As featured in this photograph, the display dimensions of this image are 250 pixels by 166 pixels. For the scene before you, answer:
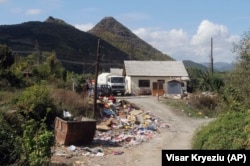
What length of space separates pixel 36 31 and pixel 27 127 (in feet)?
345

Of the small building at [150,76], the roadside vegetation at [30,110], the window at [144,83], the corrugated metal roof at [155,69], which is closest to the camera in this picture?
the roadside vegetation at [30,110]

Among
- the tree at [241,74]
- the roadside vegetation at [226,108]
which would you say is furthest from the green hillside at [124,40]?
the tree at [241,74]

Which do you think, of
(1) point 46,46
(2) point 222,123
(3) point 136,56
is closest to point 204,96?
(2) point 222,123

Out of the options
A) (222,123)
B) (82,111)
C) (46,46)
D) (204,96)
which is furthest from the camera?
(46,46)

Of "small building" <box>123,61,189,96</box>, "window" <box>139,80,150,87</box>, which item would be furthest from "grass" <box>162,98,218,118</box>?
"window" <box>139,80,150,87</box>

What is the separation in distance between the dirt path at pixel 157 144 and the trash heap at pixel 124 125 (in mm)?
650

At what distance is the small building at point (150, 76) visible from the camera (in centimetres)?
5108

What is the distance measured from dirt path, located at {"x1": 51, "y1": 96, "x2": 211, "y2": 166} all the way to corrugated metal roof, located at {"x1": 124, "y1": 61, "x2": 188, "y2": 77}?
17.5 meters

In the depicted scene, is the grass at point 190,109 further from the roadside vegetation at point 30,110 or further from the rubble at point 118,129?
the roadside vegetation at point 30,110

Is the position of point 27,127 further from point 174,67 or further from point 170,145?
point 174,67

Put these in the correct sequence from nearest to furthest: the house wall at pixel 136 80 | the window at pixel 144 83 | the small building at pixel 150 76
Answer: the small building at pixel 150 76 → the house wall at pixel 136 80 → the window at pixel 144 83

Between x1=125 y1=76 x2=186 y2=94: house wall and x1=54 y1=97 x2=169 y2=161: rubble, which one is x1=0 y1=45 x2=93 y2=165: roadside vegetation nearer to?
x1=54 y1=97 x2=169 y2=161: rubble

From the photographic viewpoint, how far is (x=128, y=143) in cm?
2123

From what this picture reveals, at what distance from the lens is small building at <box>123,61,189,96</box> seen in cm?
5108
